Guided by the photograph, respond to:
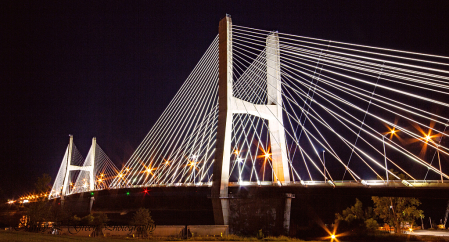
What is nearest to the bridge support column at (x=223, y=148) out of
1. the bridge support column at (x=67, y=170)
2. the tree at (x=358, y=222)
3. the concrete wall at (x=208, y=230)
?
the concrete wall at (x=208, y=230)

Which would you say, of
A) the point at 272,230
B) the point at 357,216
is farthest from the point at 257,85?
the point at 357,216

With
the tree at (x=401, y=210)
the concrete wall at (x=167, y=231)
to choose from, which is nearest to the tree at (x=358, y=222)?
the tree at (x=401, y=210)

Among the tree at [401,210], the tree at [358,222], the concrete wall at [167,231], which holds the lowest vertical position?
the concrete wall at [167,231]

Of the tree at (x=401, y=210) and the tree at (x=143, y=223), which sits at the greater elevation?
the tree at (x=401, y=210)

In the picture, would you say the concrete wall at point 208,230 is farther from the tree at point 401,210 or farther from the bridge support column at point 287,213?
the tree at point 401,210

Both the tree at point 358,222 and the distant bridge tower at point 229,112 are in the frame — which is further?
the tree at point 358,222

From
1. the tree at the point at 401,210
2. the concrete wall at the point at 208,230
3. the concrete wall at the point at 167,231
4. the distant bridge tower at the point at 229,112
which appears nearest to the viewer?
the concrete wall at the point at 167,231

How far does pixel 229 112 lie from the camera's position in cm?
2431

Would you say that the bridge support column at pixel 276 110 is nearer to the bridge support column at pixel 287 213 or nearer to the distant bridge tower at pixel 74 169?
the bridge support column at pixel 287 213

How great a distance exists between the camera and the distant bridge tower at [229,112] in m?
24.2

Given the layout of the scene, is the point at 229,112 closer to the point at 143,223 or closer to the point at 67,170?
the point at 143,223

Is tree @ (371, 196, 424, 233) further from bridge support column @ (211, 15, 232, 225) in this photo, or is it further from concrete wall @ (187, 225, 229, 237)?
concrete wall @ (187, 225, 229, 237)

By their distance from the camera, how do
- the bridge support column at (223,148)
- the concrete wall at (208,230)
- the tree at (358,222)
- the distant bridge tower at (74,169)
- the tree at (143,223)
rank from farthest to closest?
the distant bridge tower at (74,169), the tree at (358,222), the bridge support column at (223,148), the concrete wall at (208,230), the tree at (143,223)

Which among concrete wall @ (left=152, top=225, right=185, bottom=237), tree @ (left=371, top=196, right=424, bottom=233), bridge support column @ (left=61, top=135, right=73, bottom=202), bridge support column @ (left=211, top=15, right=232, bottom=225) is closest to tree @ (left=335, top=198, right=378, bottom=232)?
tree @ (left=371, top=196, right=424, bottom=233)
